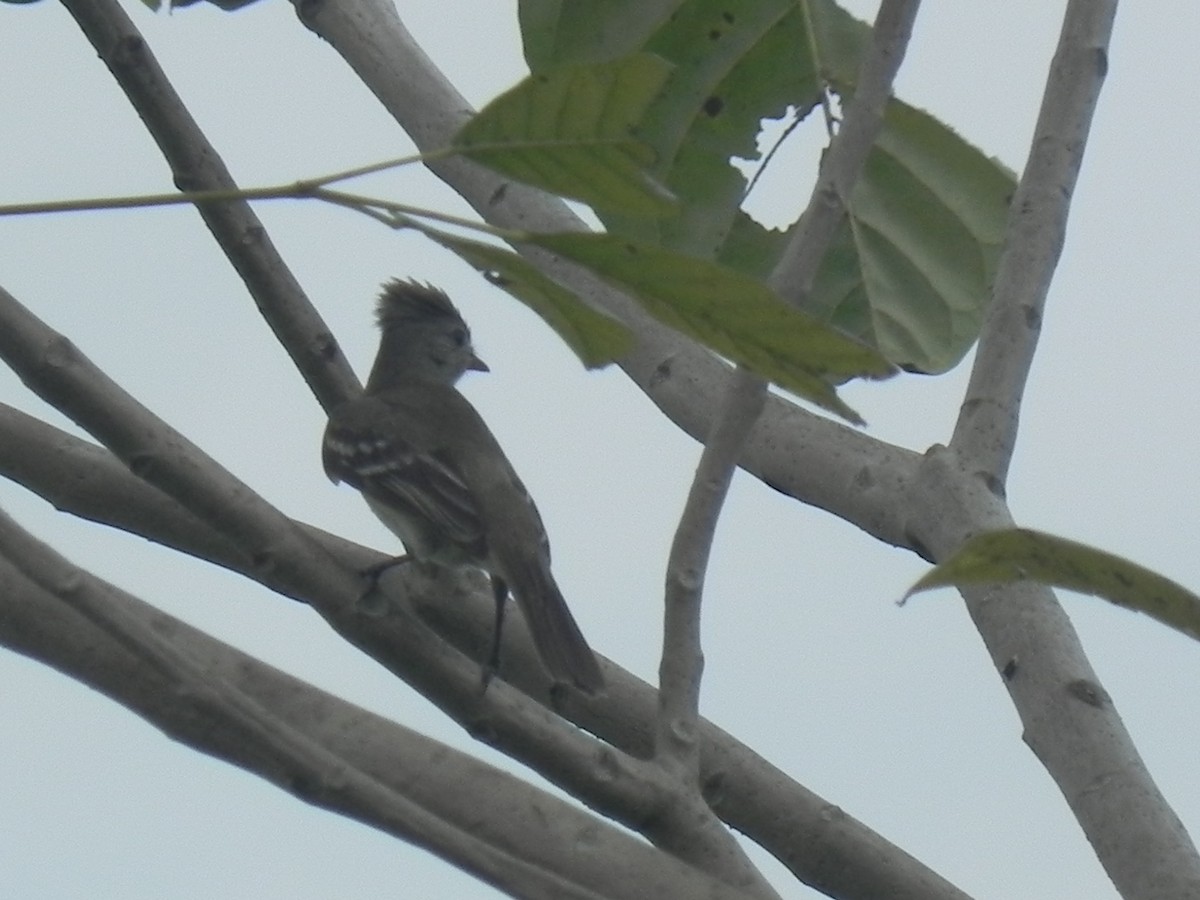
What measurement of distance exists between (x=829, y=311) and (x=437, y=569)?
42.9 inches

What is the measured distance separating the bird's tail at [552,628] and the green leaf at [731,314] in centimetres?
197

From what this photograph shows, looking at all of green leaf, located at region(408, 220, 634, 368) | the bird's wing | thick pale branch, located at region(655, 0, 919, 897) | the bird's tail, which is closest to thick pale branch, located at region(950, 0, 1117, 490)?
thick pale branch, located at region(655, 0, 919, 897)

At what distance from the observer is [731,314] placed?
5.67 ft

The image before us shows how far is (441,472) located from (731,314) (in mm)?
4247

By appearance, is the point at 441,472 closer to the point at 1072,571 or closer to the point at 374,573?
the point at 374,573

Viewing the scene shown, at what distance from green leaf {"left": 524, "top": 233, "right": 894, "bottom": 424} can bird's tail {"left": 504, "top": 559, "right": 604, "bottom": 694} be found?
77.4 inches

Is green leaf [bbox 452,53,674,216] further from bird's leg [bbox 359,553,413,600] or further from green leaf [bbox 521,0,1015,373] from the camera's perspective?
green leaf [bbox 521,0,1015,373]

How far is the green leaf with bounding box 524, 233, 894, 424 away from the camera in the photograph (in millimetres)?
1713

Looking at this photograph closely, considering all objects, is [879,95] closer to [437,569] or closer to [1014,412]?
[1014,412]

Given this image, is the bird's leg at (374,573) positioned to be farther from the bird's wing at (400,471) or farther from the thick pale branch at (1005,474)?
the bird's wing at (400,471)

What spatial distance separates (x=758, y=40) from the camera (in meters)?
4.07

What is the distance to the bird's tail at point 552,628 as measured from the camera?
3.80 m

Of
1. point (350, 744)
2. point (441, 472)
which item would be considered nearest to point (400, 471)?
point (441, 472)

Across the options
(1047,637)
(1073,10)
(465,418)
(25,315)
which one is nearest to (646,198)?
(25,315)
